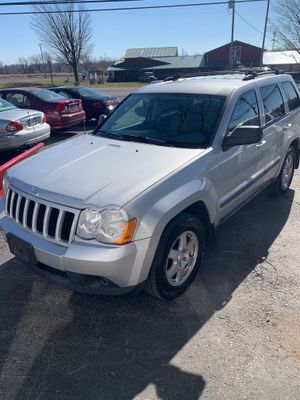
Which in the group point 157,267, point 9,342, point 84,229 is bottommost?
point 9,342

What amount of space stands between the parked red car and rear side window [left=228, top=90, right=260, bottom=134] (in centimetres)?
761

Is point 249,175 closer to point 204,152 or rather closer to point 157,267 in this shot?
point 204,152

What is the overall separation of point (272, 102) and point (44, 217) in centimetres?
340

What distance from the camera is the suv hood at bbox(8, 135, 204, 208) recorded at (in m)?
2.58

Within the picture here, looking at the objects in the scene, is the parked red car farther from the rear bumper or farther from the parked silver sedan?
the rear bumper

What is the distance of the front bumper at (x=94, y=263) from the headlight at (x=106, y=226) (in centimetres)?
5

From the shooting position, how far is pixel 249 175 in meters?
3.98

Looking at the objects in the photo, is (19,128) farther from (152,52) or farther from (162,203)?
(152,52)

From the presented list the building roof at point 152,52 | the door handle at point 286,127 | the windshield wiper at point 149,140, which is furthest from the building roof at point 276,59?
the windshield wiper at point 149,140

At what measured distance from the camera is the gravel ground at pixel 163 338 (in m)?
2.29

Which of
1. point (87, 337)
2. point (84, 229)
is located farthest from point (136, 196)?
point (87, 337)

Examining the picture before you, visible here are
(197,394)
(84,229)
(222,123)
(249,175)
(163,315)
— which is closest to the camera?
(197,394)

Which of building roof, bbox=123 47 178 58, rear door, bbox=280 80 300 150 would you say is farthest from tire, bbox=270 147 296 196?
building roof, bbox=123 47 178 58

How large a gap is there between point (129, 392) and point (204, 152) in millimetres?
2016
